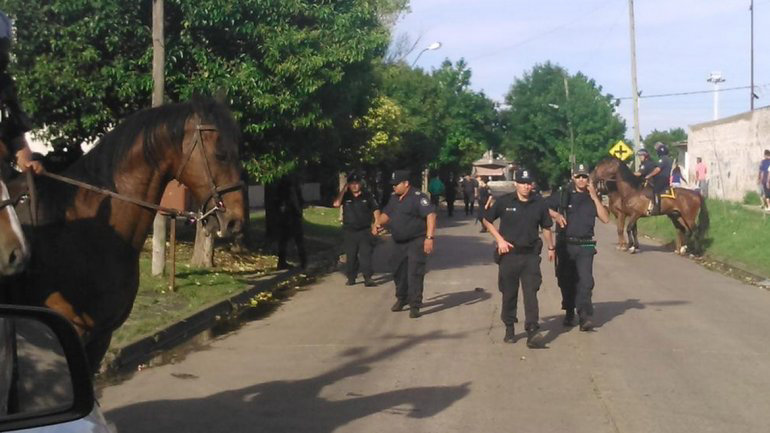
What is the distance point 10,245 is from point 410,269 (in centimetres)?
967

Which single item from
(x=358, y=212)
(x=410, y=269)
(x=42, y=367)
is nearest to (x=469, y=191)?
(x=358, y=212)

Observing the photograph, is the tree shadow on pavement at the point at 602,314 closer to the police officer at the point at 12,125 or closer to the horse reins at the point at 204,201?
the horse reins at the point at 204,201

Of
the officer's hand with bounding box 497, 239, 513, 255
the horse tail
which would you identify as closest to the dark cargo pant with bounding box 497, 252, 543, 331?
the officer's hand with bounding box 497, 239, 513, 255

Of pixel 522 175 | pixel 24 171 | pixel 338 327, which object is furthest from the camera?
pixel 338 327

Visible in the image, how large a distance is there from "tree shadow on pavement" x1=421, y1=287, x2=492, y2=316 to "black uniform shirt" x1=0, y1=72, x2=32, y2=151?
9096 millimetres

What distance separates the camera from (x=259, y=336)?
40.9 feet

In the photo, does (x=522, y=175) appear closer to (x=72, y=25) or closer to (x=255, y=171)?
(x=255, y=171)

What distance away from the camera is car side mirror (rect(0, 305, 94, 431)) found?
3.39m

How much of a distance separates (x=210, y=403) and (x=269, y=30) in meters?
8.37

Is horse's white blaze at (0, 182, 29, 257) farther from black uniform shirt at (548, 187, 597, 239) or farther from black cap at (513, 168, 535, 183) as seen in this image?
black uniform shirt at (548, 187, 597, 239)

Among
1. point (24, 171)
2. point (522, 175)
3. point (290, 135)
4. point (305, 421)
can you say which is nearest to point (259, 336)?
point (522, 175)

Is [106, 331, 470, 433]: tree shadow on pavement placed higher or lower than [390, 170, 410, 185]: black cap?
lower

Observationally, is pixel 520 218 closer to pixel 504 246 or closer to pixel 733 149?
pixel 504 246

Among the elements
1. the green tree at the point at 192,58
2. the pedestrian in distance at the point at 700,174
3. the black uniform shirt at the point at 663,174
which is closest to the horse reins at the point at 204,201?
the green tree at the point at 192,58
